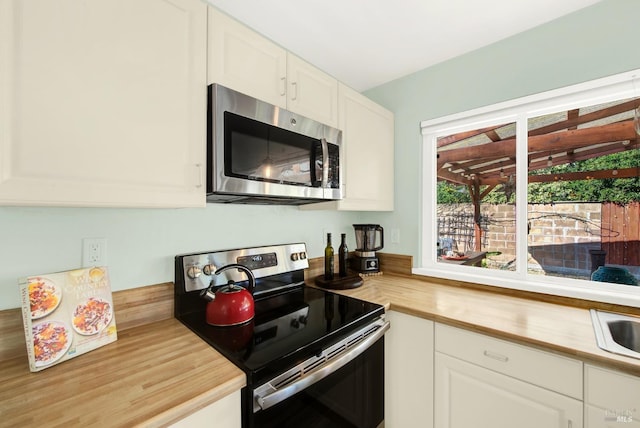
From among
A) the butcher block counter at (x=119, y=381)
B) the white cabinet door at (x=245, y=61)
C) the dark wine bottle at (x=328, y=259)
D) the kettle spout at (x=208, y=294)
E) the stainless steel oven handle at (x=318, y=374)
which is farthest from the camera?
the dark wine bottle at (x=328, y=259)

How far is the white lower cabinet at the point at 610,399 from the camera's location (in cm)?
90

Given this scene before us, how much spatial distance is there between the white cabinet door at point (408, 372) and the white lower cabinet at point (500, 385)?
0.16 ft

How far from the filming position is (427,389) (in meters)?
1.34

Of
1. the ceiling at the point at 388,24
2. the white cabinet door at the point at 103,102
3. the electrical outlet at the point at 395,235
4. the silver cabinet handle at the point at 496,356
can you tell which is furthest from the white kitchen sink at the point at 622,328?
the white cabinet door at the point at 103,102

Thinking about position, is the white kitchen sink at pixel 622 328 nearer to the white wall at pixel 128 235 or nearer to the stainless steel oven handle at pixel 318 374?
the stainless steel oven handle at pixel 318 374

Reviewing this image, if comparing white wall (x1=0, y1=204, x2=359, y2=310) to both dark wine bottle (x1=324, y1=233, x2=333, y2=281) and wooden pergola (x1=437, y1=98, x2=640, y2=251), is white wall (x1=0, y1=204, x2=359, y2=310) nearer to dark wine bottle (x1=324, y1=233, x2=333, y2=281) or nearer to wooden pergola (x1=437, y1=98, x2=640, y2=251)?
dark wine bottle (x1=324, y1=233, x2=333, y2=281)

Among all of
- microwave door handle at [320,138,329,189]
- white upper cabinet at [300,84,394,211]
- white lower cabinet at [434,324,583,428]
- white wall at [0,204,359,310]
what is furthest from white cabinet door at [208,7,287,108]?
white lower cabinet at [434,324,583,428]

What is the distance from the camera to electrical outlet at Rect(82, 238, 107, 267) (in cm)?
107

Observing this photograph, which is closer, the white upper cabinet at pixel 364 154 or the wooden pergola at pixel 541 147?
the wooden pergola at pixel 541 147

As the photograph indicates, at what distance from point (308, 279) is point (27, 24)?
5.50 feet

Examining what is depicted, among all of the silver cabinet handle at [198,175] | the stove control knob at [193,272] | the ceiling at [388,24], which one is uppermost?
the ceiling at [388,24]

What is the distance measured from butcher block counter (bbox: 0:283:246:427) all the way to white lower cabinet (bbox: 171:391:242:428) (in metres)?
0.03

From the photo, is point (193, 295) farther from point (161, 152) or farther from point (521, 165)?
point (521, 165)

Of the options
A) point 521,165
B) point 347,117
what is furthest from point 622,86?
point 347,117
